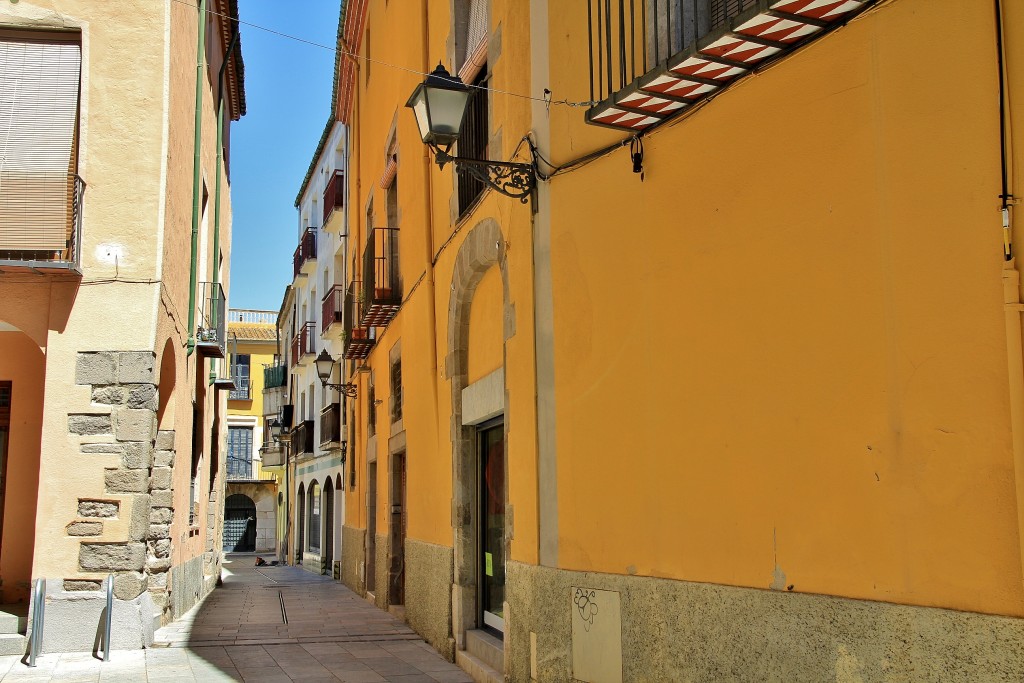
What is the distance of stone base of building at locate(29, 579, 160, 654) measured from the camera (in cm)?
949

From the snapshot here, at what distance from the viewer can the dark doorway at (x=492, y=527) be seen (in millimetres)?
8859

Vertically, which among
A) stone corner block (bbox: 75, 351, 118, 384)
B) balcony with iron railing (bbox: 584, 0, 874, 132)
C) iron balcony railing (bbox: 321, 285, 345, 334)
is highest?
iron balcony railing (bbox: 321, 285, 345, 334)

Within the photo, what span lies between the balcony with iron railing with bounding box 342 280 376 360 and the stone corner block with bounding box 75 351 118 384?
7.03 m

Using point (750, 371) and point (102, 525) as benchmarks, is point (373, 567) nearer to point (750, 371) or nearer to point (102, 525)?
point (102, 525)

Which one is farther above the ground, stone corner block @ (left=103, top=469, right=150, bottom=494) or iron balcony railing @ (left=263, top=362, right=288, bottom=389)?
iron balcony railing @ (left=263, top=362, right=288, bottom=389)

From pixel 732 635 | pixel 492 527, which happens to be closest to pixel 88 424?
pixel 492 527

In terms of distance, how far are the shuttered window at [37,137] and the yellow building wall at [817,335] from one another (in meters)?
6.12

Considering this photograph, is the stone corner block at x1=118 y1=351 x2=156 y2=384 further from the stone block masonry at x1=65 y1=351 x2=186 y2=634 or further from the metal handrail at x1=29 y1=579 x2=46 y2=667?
the metal handrail at x1=29 y1=579 x2=46 y2=667

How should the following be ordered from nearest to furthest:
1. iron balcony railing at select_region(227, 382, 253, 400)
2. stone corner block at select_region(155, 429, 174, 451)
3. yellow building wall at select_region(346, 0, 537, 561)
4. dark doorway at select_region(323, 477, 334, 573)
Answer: yellow building wall at select_region(346, 0, 537, 561) → stone corner block at select_region(155, 429, 174, 451) → dark doorway at select_region(323, 477, 334, 573) → iron balcony railing at select_region(227, 382, 253, 400)

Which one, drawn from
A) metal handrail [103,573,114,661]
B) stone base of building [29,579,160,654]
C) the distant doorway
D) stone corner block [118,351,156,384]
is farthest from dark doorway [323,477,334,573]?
stone corner block [118,351,156,384]

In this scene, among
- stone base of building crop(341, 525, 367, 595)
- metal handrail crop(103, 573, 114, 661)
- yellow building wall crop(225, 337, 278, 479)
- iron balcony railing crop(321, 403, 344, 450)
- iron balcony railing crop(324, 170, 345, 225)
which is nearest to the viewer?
metal handrail crop(103, 573, 114, 661)

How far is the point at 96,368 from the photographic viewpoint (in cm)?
991

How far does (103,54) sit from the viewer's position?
34.6 ft

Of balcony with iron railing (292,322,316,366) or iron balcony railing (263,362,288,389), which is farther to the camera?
iron balcony railing (263,362,288,389)
